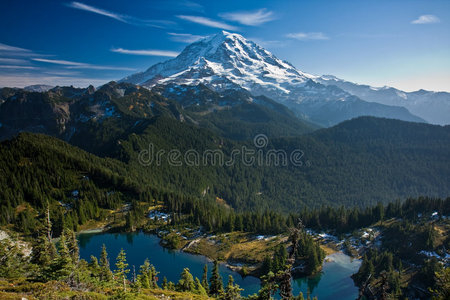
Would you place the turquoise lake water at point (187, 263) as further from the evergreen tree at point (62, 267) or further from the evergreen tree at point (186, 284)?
the evergreen tree at point (62, 267)

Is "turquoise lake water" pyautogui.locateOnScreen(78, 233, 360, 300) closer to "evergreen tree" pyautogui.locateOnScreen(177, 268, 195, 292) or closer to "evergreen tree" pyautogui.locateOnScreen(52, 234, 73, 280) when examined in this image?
"evergreen tree" pyautogui.locateOnScreen(177, 268, 195, 292)

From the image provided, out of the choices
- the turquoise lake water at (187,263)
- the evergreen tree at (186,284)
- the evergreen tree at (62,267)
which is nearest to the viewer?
the evergreen tree at (62,267)

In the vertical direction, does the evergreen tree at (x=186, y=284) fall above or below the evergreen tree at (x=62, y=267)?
below

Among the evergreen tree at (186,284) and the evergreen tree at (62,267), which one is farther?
the evergreen tree at (186,284)

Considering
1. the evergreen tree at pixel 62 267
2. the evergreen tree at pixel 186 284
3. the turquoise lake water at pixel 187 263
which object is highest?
the evergreen tree at pixel 62 267

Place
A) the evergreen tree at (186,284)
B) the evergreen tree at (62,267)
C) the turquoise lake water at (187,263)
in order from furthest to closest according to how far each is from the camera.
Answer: the turquoise lake water at (187,263)
the evergreen tree at (186,284)
the evergreen tree at (62,267)

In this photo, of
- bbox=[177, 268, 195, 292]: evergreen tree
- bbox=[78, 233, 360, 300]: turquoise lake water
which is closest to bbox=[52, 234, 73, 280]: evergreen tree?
bbox=[177, 268, 195, 292]: evergreen tree

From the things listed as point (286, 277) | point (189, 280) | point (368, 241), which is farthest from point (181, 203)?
point (286, 277)

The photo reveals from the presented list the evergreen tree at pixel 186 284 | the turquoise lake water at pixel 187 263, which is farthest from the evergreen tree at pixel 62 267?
the turquoise lake water at pixel 187 263
